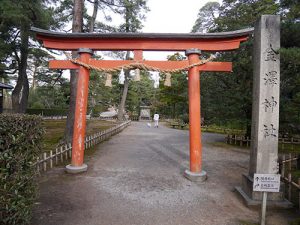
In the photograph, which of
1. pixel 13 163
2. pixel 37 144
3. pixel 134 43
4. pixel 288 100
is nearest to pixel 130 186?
pixel 37 144

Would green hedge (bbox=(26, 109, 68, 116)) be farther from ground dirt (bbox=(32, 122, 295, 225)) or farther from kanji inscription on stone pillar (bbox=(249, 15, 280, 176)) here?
kanji inscription on stone pillar (bbox=(249, 15, 280, 176))

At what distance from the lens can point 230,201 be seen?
5.18 metres

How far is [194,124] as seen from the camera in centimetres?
677

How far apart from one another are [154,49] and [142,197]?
14.1 ft

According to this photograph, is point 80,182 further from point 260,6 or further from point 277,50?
point 260,6

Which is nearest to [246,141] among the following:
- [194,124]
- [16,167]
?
[194,124]

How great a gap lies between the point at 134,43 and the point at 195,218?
202 inches

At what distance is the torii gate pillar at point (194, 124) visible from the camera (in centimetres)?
669

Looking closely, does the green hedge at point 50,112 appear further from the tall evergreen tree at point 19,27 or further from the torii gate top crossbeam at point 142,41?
the torii gate top crossbeam at point 142,41

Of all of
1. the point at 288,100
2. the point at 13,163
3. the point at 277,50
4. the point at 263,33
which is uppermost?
the point at 263,33

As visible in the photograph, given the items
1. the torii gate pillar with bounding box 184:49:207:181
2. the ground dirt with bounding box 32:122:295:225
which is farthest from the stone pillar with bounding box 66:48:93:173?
the torii gate pillar with bounding box 184:49:207:181

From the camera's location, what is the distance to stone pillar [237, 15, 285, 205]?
199 inches

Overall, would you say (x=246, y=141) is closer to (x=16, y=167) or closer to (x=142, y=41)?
(x=142, y=41)

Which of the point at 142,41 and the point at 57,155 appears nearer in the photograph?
the point at 142,41
